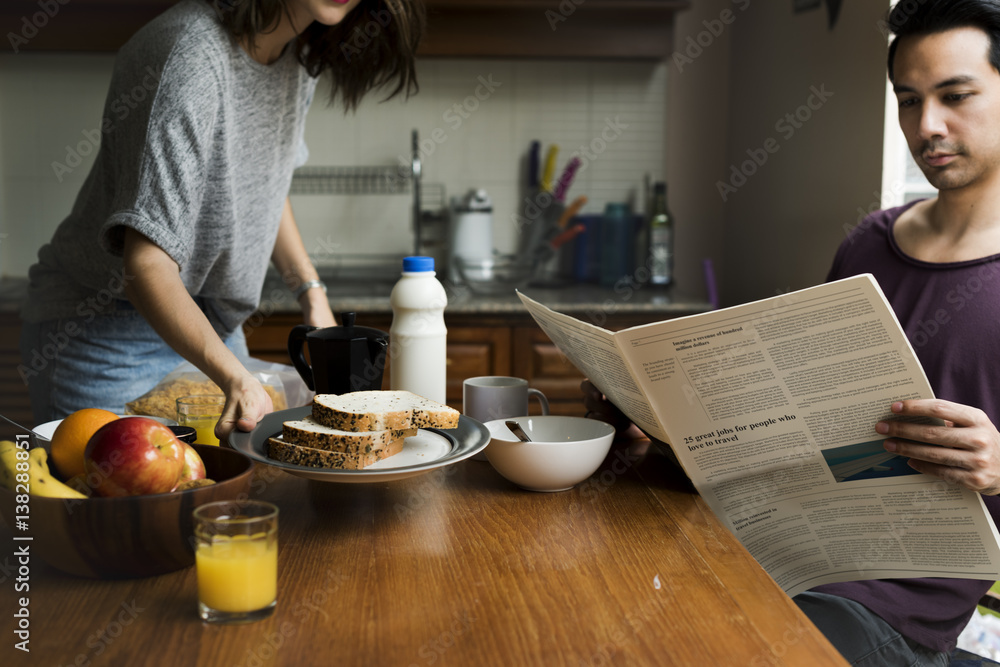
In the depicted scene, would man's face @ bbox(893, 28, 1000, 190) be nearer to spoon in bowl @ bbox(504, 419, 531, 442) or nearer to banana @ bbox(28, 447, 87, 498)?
spoon in bowl @ bbox(504, 419, 531, 442)

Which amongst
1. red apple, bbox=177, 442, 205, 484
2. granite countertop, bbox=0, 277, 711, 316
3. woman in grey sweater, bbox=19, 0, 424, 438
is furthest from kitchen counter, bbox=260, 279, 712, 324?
red apple, bbox=177, 442, 205, 484

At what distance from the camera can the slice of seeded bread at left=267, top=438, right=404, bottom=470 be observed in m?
0.82

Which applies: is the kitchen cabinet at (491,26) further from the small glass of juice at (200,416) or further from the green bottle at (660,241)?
the small glass of juice at (200,416)

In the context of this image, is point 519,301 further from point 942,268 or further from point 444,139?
point 942,268

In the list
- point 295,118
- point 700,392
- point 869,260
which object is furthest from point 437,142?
point 700,392

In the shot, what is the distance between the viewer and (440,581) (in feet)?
2.34

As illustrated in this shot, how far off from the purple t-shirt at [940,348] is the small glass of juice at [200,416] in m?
0.79

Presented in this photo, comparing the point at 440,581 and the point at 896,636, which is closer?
the point at 440,581

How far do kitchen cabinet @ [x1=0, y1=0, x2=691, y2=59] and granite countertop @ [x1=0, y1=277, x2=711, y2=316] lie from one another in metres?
0.74

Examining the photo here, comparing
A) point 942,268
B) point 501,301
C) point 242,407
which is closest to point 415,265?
point 242,407

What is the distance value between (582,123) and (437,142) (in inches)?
19.7

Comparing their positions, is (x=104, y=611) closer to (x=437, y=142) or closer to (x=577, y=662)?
(x=577, y=662)

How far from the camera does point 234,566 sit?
Result: 0.62 m

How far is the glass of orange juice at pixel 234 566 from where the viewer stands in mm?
625
